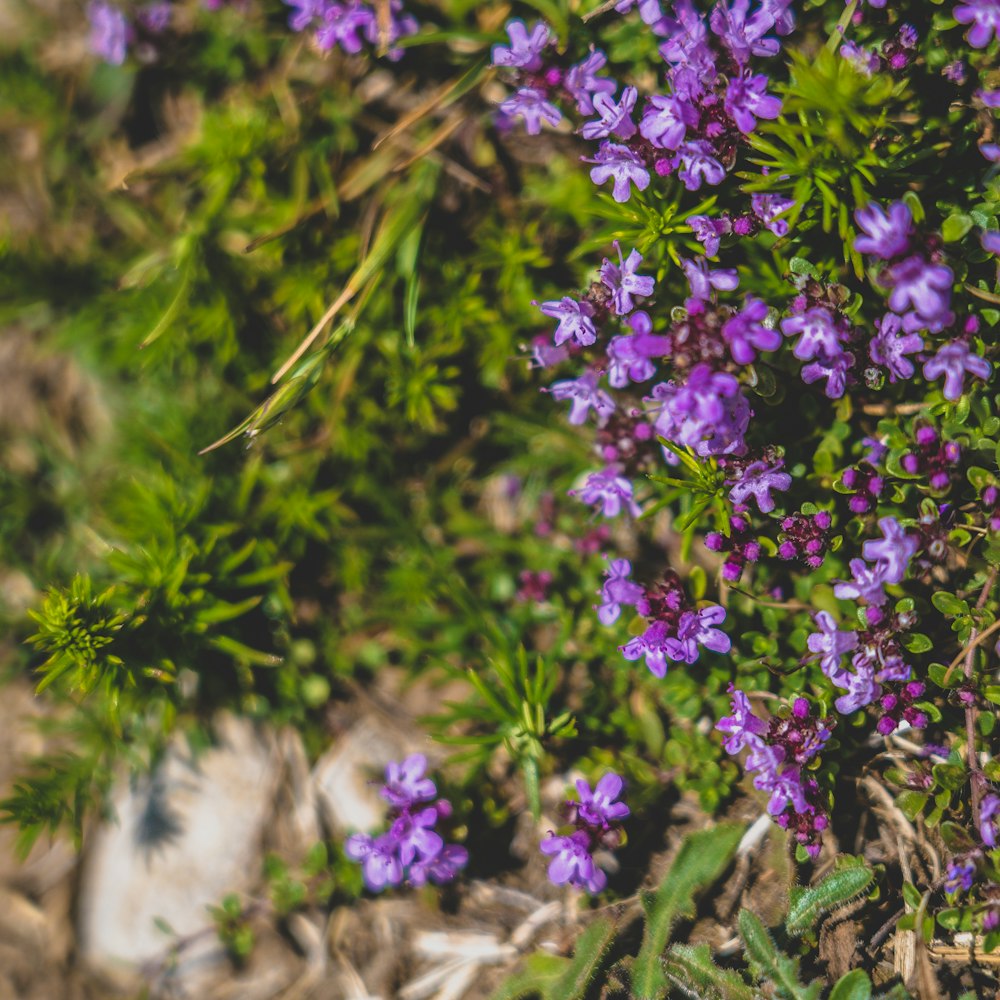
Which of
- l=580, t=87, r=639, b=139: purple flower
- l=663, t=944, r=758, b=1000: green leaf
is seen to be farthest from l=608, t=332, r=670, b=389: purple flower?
l=663, t=944, r=758, b=1000: green leaf

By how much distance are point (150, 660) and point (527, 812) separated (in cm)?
190

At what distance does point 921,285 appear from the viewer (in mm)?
2697

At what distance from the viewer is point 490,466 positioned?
4652 millimetres

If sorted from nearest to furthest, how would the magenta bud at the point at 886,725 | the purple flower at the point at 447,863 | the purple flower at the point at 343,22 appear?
the magenta bud at the point at 886,725, the purple flower at the point at 447,863, the purple flower at the point at 343,22

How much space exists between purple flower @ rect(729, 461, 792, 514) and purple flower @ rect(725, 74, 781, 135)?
1176 millimetres

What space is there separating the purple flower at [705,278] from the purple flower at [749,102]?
0.47m

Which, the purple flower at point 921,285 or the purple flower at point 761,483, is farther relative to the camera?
the purple flower at point 761,483

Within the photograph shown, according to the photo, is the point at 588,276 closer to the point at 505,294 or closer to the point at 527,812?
the point at 505,294

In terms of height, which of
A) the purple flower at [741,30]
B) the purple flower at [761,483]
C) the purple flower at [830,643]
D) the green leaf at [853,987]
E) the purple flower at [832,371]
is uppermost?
the purple flower at [741,30]

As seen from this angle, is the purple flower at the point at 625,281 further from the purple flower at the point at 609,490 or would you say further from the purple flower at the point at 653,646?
the purple flower at the point at 653,646

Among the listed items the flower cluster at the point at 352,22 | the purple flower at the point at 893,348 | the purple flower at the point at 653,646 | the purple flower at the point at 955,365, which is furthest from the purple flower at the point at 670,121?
the purple flower at the point at 653,646

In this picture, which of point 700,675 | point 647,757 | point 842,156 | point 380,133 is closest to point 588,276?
point 842,156

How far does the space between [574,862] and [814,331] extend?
224 cm

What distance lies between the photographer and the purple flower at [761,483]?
312cm
